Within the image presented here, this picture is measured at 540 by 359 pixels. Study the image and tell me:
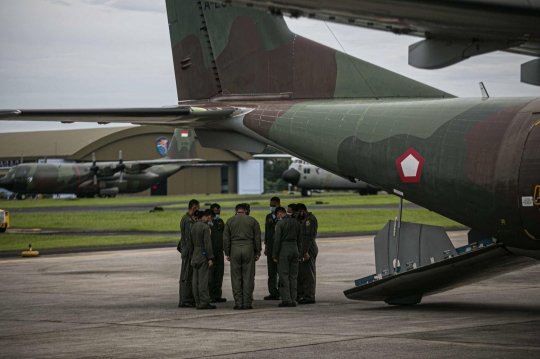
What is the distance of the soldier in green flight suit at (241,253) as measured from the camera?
1349cm

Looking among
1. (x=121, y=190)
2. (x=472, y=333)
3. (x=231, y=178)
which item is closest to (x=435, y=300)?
(x=472, y=333)

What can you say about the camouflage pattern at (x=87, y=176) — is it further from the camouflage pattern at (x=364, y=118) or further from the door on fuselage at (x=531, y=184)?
the door on fuselage at (x=531, y=184)

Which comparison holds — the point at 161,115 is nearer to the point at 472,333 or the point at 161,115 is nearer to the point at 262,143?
the point at 262,143

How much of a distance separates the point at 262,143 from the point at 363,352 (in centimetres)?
661

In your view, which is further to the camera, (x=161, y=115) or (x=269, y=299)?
(x=269, y=299)

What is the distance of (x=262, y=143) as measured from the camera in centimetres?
1491

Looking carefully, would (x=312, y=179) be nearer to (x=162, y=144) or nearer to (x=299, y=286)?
(x=162, y=144)

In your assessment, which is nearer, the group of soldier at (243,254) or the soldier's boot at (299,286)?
the group of soldier at (243,254)

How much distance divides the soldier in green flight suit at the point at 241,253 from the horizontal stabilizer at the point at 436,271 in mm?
1775

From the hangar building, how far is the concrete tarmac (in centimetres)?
5233

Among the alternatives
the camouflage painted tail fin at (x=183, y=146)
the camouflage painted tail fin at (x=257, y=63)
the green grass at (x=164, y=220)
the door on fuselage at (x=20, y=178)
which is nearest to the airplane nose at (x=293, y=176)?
the camouflage painted tail fin at (x=183, y=146)

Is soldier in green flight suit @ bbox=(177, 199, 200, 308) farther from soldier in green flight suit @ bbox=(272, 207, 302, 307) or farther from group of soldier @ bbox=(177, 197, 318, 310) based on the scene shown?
soldier in green flight suit @ bbox=(272, 207, 302, 307)

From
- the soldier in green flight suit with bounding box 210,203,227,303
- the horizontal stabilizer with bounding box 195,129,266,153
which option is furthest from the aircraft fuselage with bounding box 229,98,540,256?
the soldier in green flight suit with bounding box 210,203,227,303

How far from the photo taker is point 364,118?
13.1 m
